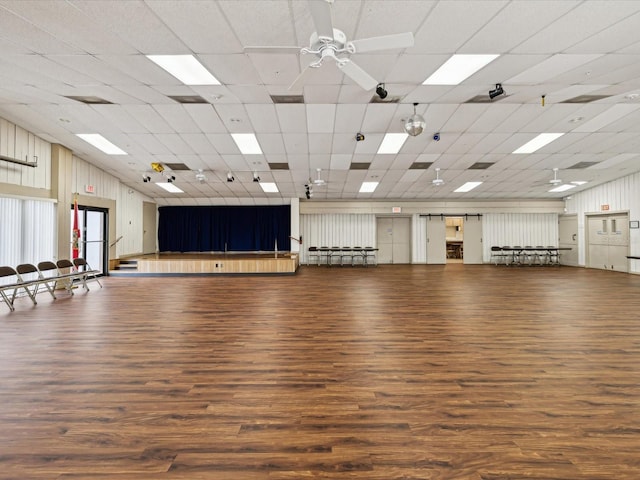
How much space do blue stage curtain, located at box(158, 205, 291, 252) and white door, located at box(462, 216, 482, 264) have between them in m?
7.98

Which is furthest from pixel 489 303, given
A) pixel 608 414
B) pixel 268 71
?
pixel 268 71

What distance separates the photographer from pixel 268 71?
14.8ft

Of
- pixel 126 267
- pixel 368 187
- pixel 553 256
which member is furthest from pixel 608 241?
pixel 126 267

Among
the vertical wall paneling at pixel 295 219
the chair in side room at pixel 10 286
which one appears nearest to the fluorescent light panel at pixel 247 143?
the chair in side room at pixel 10 286

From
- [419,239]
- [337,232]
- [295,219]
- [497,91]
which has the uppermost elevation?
[497,91]

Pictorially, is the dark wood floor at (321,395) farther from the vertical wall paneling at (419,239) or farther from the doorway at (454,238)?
the doorway at (454,238)

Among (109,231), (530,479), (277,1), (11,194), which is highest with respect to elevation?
(277,1)

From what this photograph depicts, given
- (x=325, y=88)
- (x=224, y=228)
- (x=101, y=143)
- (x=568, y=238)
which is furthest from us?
(x=224, y=228)

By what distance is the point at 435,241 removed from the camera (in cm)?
1410

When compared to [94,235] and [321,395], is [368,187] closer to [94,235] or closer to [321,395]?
[94,235]

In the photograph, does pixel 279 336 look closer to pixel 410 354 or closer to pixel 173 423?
pixel 410 354

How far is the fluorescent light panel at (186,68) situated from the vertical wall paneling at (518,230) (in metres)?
13.1

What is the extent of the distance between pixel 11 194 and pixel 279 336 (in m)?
6.93

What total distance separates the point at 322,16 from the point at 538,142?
280 inches
